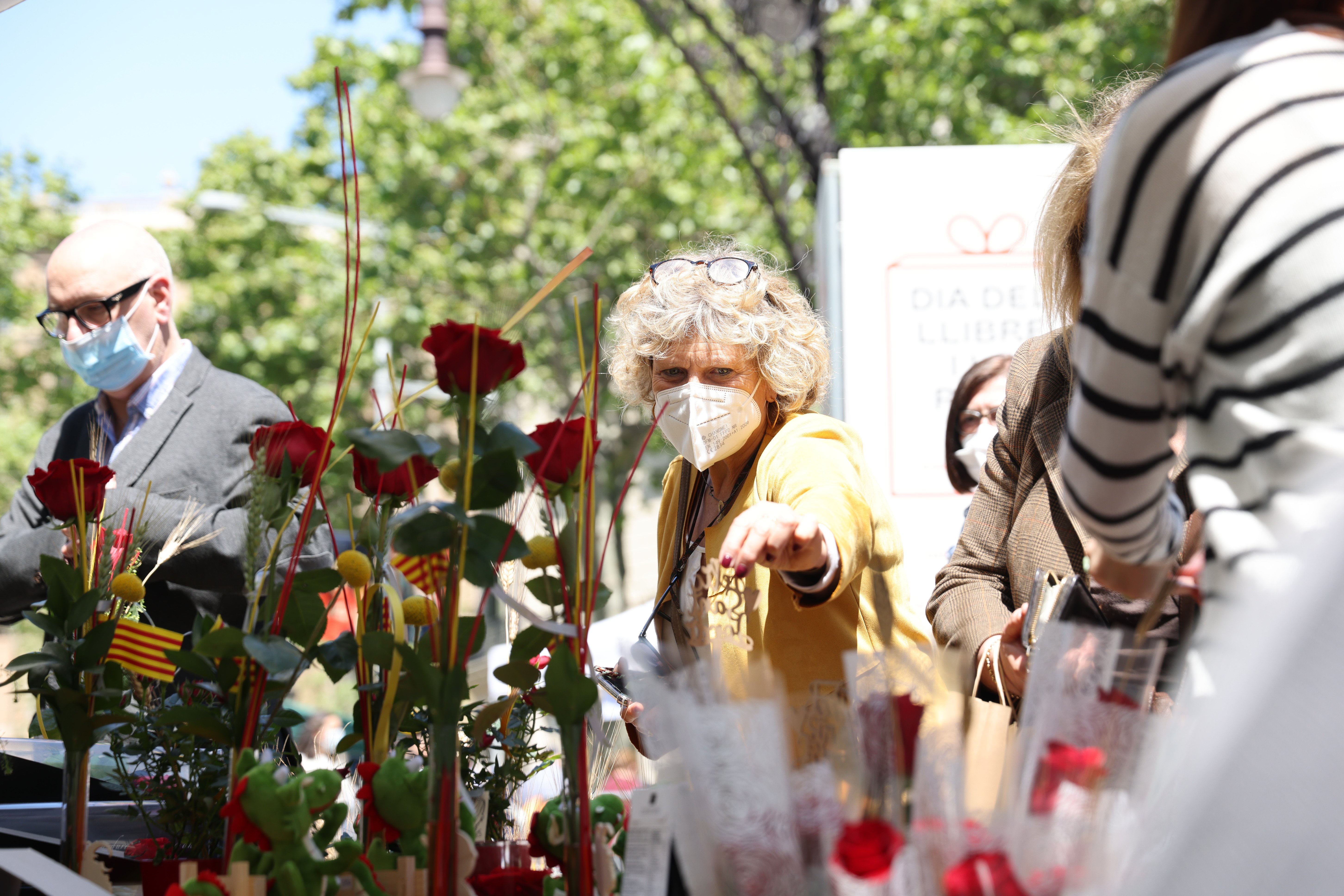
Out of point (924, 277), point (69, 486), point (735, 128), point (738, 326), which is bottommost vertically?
point (69, 486)

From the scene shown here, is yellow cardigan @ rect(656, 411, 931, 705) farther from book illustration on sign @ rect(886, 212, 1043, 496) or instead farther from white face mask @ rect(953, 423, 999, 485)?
book illustration on sign @ rect(886, 212, 1043, 496)

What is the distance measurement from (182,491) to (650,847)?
1725 mm

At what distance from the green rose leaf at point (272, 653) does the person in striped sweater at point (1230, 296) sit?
2.63ft

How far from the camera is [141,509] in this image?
1.59m

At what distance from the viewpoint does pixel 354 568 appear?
4.18 feet

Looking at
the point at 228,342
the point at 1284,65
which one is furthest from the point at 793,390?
the point at 228,342

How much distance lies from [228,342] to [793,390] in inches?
466

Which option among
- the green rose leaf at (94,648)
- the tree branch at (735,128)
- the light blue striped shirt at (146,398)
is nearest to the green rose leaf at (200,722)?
the green rose leaf at (94,648)

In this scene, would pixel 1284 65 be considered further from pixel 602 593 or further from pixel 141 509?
pixel 141 509

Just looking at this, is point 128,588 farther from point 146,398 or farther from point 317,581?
point 146,398

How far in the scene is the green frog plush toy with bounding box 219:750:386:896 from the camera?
1.08 meters

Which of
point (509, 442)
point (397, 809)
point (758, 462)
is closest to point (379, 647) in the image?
point (397, 809)

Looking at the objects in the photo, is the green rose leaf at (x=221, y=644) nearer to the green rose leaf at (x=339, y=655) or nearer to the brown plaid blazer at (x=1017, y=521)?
the green rose leaf at (x=339, y=655)

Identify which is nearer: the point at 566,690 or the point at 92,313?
the point at 566,690
